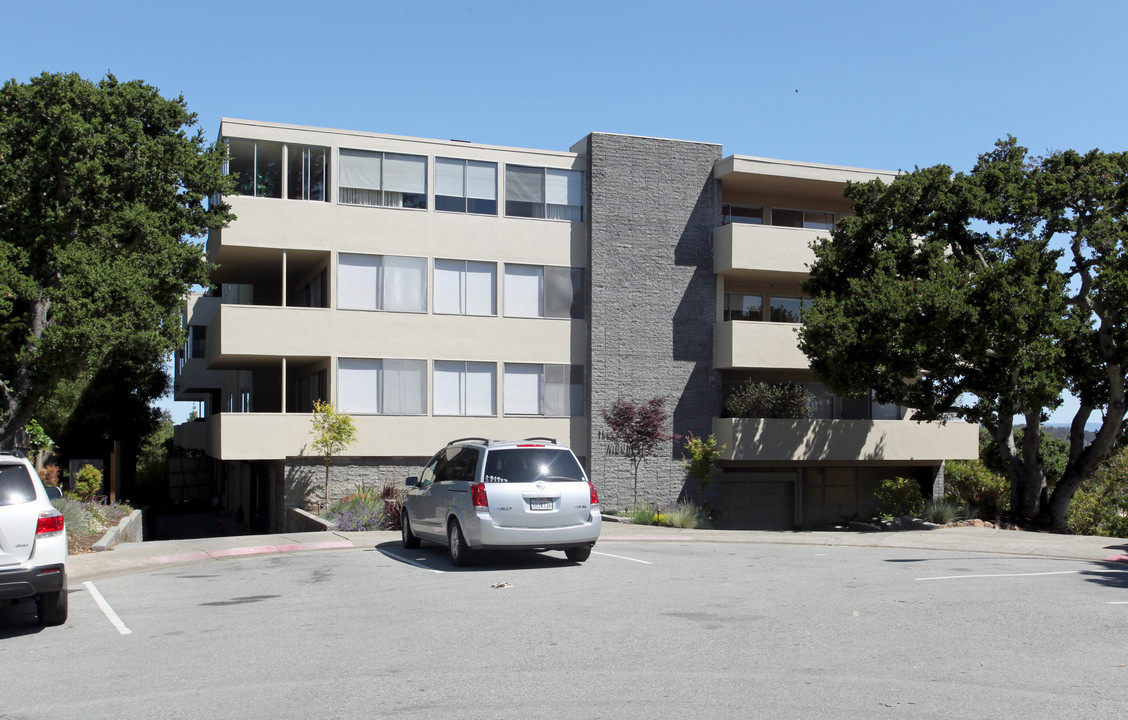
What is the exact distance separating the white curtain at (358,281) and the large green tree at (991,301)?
435 inches

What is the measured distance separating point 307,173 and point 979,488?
21.2 m

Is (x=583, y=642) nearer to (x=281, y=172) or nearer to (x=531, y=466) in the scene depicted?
(x=531, y=466)

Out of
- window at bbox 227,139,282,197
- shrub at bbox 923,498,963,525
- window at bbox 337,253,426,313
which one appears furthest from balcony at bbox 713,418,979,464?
window at bbox 227,139,282,197

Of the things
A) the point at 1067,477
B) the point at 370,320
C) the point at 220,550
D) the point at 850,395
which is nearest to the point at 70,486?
the point at 370,320

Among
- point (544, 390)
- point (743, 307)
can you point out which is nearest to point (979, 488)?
point (743, 307)

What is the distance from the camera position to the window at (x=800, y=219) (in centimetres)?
3173

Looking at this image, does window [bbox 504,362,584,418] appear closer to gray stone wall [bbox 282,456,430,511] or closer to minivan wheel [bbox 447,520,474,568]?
gray stone wall [bbox 282,456,430,511]

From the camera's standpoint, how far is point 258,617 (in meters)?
10.9

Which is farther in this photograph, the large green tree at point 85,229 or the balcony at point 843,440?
the balcony at point 843,440

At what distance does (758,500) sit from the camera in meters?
31.2

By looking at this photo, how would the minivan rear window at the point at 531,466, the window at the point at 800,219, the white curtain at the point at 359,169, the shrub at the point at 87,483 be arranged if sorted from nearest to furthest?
1. the minivan rear window at the point at 531,466
2. the white curtain at the point at 359,169
3. the shrub at the point at 87,483
4. the window at the point at 800,219

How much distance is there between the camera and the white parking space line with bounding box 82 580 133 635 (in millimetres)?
10519

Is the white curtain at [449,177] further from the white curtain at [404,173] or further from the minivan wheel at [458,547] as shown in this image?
the minivan wheel at [458,547]

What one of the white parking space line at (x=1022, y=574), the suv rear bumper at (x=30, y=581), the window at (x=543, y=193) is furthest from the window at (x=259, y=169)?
the white parking space line at (x=1022, y=574)
